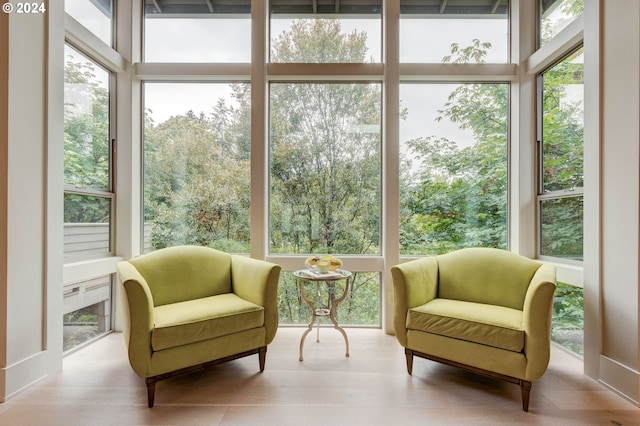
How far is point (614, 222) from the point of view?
189cm

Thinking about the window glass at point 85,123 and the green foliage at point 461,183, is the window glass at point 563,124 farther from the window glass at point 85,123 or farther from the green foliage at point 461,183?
the window glass at point 85,123

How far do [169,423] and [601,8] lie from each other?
3691mm

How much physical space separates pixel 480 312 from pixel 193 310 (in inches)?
74.7

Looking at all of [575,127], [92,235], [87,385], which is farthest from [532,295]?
[92,235]

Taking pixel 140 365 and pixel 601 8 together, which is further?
pixel 601 8

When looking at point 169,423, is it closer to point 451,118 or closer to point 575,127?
point 451,118

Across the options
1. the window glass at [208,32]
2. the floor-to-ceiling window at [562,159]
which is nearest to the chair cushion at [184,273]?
the window glass at [208,32]

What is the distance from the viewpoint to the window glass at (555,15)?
7.97 feet

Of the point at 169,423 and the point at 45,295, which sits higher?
the point at 45,295

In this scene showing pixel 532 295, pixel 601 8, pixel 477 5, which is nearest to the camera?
pixel 532 295

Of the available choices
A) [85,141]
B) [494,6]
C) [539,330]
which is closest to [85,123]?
[85,141]

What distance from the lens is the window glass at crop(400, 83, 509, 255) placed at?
3008 millimetres

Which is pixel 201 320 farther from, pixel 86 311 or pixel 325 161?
pixel 325 161

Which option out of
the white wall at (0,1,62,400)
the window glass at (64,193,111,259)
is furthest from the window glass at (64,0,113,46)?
the window glass at (64,193,111,259)
